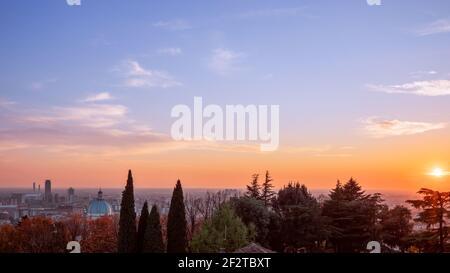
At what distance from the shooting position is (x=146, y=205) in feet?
43.4

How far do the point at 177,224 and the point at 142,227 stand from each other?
1106mm

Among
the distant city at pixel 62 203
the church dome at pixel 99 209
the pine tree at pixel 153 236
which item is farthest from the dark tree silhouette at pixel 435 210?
the church dome at pixel 99 209

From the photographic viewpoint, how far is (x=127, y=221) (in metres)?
12.3

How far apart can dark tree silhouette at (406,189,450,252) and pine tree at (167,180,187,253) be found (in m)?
5.62

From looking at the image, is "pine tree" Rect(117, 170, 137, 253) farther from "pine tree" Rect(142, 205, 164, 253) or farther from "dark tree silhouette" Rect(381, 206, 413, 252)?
"dark tree silhouette" Rect(381, 206, 413, 252)

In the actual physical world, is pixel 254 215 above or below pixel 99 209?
below

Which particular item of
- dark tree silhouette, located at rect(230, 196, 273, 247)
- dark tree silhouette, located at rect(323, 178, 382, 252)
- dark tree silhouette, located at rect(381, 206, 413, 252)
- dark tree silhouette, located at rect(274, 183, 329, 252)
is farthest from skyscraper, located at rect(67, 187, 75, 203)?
dark tree silhouette, located at rect(381, 206, 413, 252)

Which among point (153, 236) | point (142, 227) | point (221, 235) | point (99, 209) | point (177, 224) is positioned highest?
point (99, 209)

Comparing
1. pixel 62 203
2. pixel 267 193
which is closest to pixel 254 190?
pixel 267 193

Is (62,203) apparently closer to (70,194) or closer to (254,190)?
(70,194)

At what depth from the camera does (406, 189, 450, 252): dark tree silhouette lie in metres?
10.6

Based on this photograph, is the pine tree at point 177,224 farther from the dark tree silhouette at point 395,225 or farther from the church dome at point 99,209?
the dark tree silhouette at point 395,225
